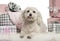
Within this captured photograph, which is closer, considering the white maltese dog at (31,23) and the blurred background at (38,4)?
the white maltese dog at (31,23)

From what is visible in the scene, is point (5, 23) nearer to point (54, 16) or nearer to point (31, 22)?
point (31, 22)

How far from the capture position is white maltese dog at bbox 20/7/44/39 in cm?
115

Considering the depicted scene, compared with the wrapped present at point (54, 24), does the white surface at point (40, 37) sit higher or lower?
lower

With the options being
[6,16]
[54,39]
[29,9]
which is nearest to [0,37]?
[6,16]

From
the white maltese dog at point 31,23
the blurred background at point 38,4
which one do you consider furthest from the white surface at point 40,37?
the blurred background at point 38,4

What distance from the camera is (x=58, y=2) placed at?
1.26 m

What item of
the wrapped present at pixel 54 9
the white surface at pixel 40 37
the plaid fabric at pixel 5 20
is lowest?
the white surface at pixel 40 37

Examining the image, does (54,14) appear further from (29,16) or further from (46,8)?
(29,16)

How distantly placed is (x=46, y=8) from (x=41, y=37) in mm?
258

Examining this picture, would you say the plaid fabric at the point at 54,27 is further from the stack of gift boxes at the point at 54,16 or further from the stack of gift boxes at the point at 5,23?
the stack of gift boxes at the point at 5,23

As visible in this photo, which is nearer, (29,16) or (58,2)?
(29,16)

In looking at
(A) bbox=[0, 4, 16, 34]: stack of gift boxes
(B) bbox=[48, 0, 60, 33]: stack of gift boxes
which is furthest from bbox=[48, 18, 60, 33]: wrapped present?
(A) bbox=[0, 4, 16, 34]: stack of gift boxes

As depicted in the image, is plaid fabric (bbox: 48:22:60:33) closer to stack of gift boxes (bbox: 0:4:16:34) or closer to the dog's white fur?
the dog's white fur

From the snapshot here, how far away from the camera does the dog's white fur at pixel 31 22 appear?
1.15m
